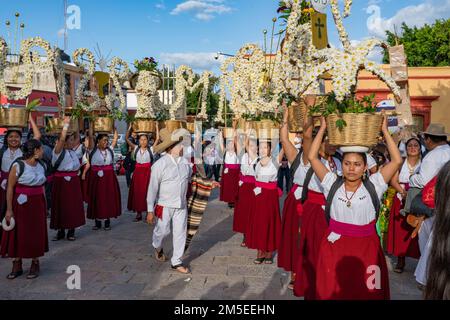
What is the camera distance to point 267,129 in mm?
7086

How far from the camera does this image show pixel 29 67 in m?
7.93

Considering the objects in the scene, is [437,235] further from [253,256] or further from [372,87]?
[372,87]

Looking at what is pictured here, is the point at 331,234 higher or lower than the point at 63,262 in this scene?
higher

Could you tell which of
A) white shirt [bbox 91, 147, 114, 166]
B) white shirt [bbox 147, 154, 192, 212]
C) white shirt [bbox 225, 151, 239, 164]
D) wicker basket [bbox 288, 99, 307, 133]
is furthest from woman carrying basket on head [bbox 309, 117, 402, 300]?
white shirt [bbox 225, 151, 239, 164]

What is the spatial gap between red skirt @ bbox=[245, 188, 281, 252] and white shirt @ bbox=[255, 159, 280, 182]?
173 millimetres

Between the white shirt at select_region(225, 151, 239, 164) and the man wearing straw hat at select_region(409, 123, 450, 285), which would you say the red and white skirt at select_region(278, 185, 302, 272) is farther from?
the white shirt at select_region(225, 151, 239, 164)

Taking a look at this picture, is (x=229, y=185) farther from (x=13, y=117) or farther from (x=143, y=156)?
(x=13, y=117)

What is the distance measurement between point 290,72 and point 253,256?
292 centimetres

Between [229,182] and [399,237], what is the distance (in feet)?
18.4

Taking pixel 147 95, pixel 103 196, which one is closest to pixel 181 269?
pixel 103 196

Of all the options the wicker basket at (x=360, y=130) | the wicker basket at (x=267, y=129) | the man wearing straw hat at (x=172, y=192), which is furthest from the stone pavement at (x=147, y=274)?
the wicker basket at (x=360, y=130)

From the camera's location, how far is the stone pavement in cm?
511

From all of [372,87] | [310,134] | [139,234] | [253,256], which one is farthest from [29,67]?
[372,87]

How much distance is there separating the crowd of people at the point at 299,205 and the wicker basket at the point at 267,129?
1.01ft
